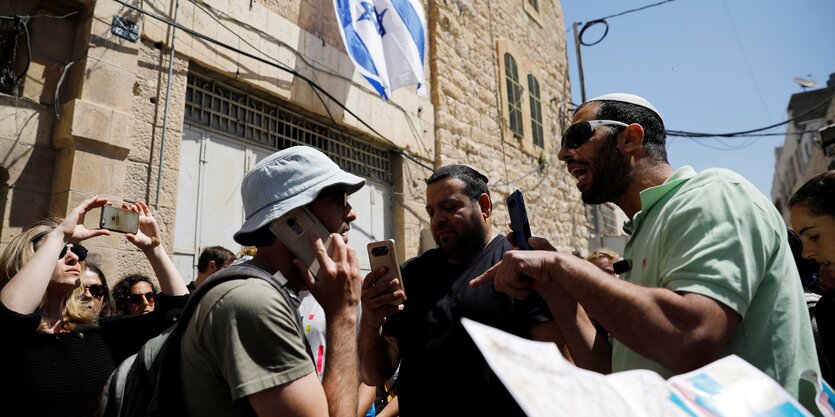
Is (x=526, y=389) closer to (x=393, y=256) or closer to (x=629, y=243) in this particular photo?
(x=629, y=243)

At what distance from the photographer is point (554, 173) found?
10.3m

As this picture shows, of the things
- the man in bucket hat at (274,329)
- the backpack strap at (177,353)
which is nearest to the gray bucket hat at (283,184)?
the man in bucket hat at (274,329)

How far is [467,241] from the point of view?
7.55ft

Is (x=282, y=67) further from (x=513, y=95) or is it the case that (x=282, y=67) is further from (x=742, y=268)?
(x=513, y=95)

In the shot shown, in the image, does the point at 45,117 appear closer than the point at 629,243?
No

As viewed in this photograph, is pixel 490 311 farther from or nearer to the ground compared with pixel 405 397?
farther from the ground

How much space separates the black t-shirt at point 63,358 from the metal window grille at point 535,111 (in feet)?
28.6

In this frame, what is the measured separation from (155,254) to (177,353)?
1.29 meters

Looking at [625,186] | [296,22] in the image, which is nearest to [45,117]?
[296,22]

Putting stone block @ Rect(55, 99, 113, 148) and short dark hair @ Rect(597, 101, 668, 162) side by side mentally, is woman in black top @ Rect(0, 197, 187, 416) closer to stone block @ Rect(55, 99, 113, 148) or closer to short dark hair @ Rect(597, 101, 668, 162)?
stone block @ Rect(55, 99, 113, 148)

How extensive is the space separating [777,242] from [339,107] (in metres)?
5.30

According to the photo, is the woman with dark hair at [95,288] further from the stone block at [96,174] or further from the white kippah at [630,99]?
the white kippah at [630,99]

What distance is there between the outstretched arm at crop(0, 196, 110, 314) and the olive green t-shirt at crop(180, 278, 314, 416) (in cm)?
105

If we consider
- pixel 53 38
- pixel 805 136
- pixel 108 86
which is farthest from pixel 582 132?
pixel 805 136
